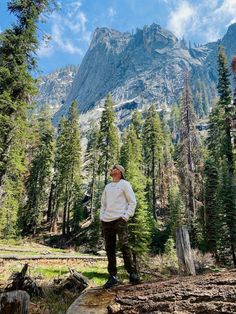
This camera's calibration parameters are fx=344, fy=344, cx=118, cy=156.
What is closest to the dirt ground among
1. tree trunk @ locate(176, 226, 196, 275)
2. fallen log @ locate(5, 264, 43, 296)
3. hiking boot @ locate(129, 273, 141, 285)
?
hiking boot @ locate(129, 273, 141, 285)

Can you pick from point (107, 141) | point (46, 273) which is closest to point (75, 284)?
point (46, 273)

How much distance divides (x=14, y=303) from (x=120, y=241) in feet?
7.08

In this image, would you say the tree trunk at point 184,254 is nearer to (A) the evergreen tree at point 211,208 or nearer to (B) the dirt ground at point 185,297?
(B) the dirt ground at point 185,297

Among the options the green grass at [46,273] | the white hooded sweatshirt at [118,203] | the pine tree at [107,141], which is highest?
the pine tree at [107,141]

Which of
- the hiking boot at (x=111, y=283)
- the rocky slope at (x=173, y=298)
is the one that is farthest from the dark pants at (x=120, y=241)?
the rocky slope at (x=173, y=298)

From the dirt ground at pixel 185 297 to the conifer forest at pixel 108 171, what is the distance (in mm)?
2330

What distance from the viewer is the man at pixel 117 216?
629cm

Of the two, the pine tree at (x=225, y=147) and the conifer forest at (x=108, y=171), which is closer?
the conifer forest at (x=108, y=171)

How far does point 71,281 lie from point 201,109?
18969cm

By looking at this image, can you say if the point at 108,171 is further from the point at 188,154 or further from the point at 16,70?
the point at 16,70

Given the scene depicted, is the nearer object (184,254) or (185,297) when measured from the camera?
(185,297)

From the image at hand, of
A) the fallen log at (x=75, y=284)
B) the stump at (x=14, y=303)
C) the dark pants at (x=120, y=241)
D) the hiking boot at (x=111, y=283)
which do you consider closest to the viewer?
the stump at (x=14, y=303)

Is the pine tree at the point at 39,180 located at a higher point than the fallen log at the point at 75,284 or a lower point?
higher

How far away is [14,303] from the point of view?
15.5 ft
